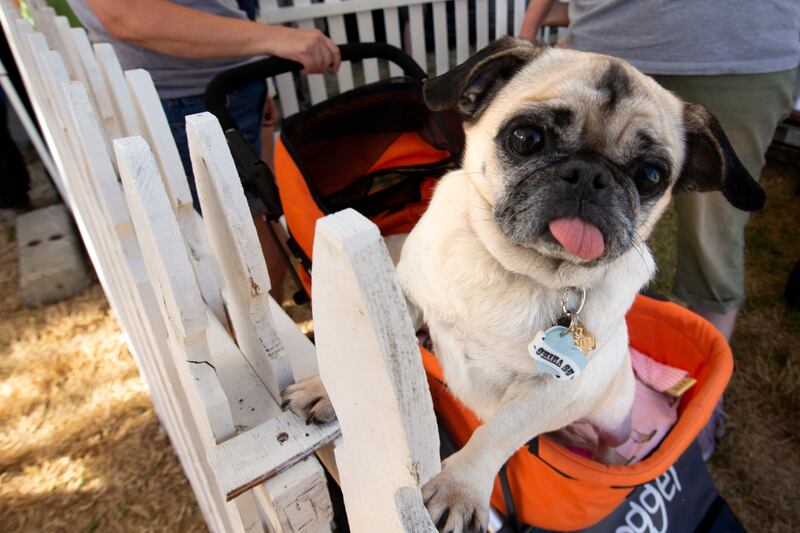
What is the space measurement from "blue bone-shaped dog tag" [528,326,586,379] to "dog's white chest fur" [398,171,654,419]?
0.07 metres

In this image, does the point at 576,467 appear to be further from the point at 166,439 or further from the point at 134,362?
the point at 134,362

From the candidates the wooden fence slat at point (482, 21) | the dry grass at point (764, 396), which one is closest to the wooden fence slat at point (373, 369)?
the dry grass at point (764, 396)

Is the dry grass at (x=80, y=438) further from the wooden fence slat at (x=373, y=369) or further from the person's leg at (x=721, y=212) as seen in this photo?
the person's leg at (x=721, y=212)

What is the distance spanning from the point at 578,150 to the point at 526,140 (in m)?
0.11

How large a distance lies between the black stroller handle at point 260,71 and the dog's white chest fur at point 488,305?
70 cm

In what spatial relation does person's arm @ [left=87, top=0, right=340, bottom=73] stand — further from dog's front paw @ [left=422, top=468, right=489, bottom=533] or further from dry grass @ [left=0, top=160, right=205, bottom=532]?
dry grass @ [left=0, top=160, right=205, bottom=532]

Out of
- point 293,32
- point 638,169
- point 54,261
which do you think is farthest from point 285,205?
point 54,261

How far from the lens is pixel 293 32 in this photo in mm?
1575

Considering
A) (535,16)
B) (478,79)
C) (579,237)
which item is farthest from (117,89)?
(535,16)

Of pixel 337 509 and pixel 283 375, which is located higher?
pixel 283 375

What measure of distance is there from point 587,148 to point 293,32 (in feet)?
3.32

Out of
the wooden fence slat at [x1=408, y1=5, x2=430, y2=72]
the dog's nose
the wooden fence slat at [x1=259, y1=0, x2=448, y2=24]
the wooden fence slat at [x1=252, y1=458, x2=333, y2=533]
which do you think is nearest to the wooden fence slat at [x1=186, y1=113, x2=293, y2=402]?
the wooden fence slat at [x1=252, y1=458, x2=333, y2=533]

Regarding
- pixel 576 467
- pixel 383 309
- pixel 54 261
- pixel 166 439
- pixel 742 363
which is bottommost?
pixel 742 363

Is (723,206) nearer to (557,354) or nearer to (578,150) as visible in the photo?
(578,150)
